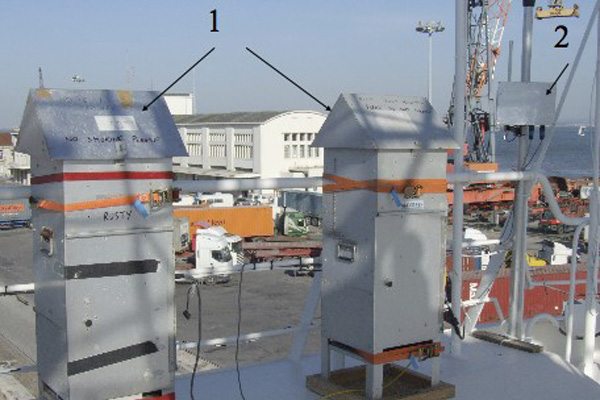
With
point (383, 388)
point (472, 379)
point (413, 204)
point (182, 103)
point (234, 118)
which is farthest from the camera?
point (182, 103)

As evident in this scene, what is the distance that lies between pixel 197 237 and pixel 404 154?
24.2 meters

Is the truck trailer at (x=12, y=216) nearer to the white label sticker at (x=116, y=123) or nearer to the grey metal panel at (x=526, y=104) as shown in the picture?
the grey metal panel at (x=526, y=104)

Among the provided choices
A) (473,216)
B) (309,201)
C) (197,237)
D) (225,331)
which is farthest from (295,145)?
(225,331)

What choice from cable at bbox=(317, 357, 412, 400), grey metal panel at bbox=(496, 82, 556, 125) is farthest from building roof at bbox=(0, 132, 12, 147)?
cable at bbox=(317, 357, 412, 400)

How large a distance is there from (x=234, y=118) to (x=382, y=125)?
50.1 metres

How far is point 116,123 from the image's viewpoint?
3.48 m

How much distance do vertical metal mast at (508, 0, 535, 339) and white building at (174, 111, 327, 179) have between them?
39.1 m

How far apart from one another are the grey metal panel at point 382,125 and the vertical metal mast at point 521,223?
1.44 metres

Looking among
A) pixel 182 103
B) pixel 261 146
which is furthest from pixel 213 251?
pixel 182 103

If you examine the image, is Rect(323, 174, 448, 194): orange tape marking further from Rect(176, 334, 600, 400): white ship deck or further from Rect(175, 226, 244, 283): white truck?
Rect(175, 226, 244, 283): white truck

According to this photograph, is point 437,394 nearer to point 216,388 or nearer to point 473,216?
point 216,388

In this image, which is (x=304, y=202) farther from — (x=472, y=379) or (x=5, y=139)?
(x=5, y=139)

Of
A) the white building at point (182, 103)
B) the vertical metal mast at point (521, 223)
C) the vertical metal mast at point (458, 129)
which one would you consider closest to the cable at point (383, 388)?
the vertical metal mast at point (458, 129)

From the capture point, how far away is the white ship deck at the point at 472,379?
472 cm
